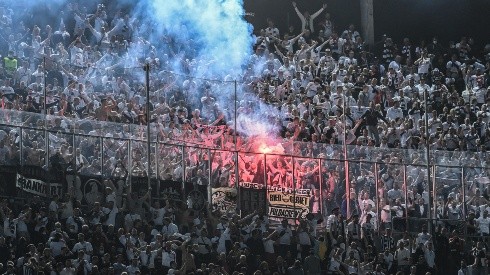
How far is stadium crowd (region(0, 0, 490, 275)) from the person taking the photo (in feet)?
102

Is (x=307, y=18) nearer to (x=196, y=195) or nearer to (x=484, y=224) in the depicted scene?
(x=484, y=224)

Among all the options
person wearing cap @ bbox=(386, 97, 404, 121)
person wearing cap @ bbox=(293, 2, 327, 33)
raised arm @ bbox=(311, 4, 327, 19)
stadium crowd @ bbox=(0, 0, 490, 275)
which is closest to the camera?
stadium crowd @ bbox=(0, 0, 490, 275)

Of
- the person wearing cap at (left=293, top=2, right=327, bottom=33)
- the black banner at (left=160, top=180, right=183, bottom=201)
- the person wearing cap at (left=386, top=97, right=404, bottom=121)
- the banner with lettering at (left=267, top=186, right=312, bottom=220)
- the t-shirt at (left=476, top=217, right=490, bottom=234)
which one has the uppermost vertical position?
the person wearing cap at (left=293, top=2, right=327, bottom=33)

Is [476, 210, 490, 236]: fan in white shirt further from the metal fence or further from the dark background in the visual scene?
the dark background

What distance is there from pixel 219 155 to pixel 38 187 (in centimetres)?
505

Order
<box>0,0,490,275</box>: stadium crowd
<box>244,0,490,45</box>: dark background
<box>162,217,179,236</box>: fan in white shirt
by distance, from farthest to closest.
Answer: <box>244,0,490,45</box>: dark background
<box>162,217,179,236</box>: fan in white shirt
<box>0,0,490,275</box>: stadium crowd

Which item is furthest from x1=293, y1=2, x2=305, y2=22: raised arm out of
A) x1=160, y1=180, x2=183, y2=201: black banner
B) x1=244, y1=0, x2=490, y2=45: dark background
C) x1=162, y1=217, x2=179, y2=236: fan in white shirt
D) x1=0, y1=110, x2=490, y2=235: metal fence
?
x1=162, y1=217, x2=179, y2=236: fan in white shirt

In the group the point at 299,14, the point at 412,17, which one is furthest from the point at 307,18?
the point at 412,17

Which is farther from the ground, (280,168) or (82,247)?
(280,168)

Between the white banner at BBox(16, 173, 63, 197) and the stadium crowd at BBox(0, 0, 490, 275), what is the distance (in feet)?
0.84

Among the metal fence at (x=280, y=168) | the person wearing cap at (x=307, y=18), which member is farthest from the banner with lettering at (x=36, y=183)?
the person wearing cap at (x=307, y=18)

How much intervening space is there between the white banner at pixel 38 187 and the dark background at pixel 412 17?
19.6 m

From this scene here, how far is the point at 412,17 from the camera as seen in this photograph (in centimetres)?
5331

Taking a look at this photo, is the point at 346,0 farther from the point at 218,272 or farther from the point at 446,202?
the point at 218,272
